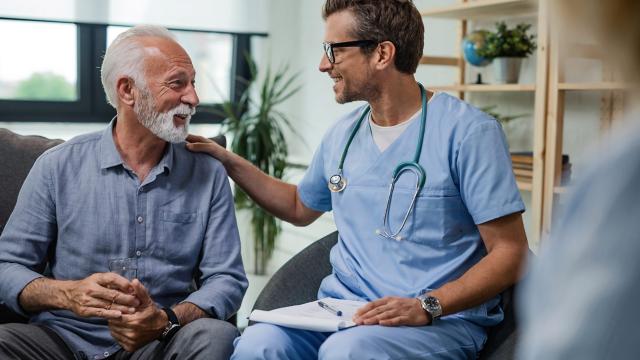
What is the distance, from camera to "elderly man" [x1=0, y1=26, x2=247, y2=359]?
70.0 inches

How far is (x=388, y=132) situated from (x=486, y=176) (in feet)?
0.93

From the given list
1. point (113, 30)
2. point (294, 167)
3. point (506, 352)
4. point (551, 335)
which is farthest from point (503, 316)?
point (113, 30)

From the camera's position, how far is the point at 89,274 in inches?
74.8

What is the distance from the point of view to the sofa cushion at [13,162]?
206 cm

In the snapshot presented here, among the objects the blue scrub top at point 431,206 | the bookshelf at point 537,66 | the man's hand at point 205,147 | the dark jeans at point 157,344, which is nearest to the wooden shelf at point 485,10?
the bookshelf at point 537,66

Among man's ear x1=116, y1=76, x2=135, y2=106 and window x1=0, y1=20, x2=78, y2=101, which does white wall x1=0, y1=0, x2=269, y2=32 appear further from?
man's ear x1=116, y1=76, x2=135, y2=106

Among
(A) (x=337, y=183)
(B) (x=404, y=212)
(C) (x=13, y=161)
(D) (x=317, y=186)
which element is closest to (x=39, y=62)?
(C) (x=13, y=161)

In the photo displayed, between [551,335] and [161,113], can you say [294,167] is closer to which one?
[161,113]

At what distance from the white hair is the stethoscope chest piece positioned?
0.51 metres

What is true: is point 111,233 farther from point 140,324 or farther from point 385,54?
point 385,54

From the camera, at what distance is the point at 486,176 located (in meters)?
1.74

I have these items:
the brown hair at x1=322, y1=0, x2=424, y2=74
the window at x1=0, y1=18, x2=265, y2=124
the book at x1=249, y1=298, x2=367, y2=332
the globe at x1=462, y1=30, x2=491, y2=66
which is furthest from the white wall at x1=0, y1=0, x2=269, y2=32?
the book at x1=249, y1=298, x2=367, y2=332

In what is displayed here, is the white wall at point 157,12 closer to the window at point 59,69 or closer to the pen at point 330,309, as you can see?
the window at point 59,69

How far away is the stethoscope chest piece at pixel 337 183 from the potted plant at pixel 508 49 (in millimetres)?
1470
